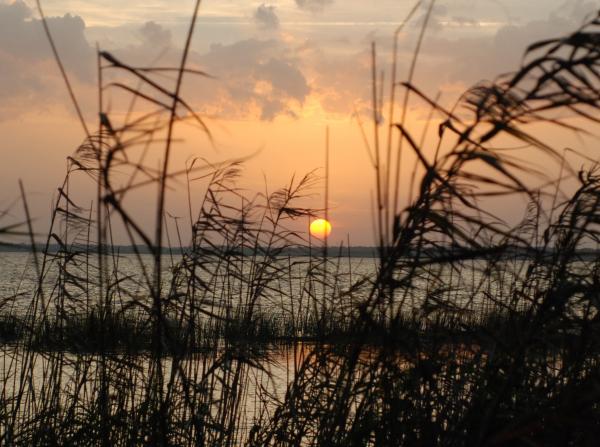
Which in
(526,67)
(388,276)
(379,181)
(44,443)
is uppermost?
(526,67)

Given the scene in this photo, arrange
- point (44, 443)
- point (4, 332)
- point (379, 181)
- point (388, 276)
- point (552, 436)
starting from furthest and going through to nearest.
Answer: point (4, 332) → point (44, 443) → point (552, 436) → point (388, 276) → point (379, 181)

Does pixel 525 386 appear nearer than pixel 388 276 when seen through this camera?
No

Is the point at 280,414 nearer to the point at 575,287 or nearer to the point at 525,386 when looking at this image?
the point at 525,386

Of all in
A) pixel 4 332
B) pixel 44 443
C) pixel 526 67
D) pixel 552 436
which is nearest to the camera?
pixel 526 67

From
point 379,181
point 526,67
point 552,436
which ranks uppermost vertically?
point 526,67

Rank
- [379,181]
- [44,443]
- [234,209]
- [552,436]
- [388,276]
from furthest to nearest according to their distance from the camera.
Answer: [234,209] < [44,443] < [552,436] < [388,276] < [379,181]

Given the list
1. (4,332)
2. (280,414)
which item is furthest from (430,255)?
(4,332)

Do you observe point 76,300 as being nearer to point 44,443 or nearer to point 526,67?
point 44,443

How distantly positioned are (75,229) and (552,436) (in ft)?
10.0

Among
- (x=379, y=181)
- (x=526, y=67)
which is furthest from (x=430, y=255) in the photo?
(x=526, y=67)

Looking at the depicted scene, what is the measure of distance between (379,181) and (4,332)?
3.66 m

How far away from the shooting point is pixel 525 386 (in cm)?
414

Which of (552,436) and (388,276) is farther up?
(388,276)

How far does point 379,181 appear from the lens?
2229 mm
